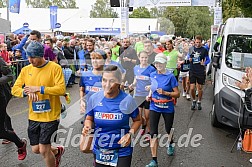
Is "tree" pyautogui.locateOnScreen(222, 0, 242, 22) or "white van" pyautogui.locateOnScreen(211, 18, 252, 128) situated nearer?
"white van" pyautogui.locateOnScreen(211, 18, 252, 128)

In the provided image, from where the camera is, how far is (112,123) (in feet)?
10.9

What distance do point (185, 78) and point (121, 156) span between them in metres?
7.69

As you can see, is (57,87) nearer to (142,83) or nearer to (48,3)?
(142,83)

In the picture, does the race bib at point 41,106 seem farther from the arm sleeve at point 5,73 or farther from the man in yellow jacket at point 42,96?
the arm sleeve at point 5,73

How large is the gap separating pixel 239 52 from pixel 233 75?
918 millimetres

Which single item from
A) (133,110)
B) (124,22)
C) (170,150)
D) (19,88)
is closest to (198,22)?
(124,22)

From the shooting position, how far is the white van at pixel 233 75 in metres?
6.32

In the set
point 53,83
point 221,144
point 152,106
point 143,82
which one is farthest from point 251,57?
point 53,83

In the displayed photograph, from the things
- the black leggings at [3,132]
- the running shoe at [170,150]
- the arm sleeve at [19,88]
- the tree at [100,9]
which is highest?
the tree at [100,9]

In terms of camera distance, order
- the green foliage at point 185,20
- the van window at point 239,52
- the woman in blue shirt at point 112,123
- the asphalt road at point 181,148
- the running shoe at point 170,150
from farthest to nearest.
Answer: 1. the green foliage at point 185,20
2. the van window at point 239,52
3. the running shoe at point 170,150
4. the asphalt road at point 181,148
5. the woman in blue shirt at point 112,123

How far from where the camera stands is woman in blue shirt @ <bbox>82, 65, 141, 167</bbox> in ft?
10.9

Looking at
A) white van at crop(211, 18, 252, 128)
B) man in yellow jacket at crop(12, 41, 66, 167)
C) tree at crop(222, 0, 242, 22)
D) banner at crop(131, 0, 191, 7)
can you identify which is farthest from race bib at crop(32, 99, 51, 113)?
banner at crop(131, 0, 191, 7)

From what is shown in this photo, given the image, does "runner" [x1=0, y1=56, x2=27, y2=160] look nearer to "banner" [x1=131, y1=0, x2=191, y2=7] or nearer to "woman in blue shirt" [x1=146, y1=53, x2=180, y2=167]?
"woman in blue shirt" [x1=146, y1=53, x2=180, y2=167]

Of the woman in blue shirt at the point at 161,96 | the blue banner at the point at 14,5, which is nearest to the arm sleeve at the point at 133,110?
the woman in blue shirt at the point at 161,96
